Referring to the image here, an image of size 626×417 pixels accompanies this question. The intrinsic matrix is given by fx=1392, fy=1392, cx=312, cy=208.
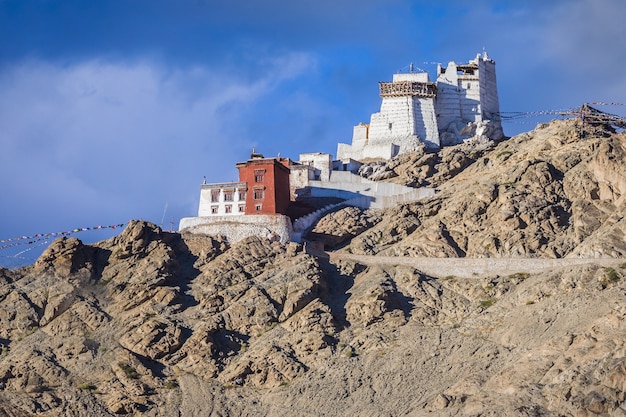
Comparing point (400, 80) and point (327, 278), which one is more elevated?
point (400, 80)

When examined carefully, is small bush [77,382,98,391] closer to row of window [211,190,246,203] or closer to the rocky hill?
the rocky hill

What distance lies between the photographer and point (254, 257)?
103125 millimetres

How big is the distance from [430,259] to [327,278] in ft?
24.8

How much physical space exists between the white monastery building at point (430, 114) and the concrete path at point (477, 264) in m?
23.1

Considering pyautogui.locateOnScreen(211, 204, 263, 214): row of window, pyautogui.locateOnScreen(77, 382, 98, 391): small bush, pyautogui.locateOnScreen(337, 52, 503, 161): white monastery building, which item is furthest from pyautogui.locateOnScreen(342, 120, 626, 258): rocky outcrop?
pyautogui.locateOnScreen(77, 382, 98, 391): small bush

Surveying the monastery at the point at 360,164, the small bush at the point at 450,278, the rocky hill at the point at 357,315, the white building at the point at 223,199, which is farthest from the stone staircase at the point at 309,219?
the small bush at the point at 450,278

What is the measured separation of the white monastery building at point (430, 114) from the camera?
124812mm

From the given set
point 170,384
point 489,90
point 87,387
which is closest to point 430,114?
point 489,90

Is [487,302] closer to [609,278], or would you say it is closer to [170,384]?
→ [609,278]

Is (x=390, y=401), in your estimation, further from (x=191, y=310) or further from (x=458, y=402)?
(x=191, y=310)

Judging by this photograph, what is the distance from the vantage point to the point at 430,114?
126 metres

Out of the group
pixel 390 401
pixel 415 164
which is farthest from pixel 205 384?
pixel 415 164

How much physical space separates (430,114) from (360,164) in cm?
870

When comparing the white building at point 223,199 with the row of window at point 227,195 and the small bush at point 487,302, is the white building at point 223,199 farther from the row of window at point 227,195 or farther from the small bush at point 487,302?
the small bush at point 487,302
